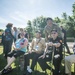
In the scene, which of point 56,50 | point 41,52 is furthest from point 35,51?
point 56,50

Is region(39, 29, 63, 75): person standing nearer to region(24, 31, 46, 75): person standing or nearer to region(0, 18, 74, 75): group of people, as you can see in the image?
region(0, 18, 74, 75): group of people

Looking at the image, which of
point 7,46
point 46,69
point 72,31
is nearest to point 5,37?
point 7,46

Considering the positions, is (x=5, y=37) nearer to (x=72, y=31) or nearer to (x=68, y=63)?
(x=68, y=63)

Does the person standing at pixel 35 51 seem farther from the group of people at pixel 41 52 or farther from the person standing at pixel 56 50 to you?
the person standing at pixel 56 50

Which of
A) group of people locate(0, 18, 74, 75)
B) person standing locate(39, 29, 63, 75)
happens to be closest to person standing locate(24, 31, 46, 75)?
group of people locate(0, 18, 74, 75)

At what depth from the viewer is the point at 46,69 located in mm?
6879

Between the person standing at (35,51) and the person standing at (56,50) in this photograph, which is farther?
the person standing at (35,51)

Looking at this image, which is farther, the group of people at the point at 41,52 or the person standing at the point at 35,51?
the person standing at the point at 35,51

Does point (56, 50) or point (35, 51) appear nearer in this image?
point (56, 50)

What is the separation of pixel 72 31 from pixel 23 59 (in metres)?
45.4

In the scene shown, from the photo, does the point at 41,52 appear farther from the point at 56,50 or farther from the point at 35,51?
the point at 56,50

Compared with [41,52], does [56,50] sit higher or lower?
higher

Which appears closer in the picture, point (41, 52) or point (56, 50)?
point (56, 50)

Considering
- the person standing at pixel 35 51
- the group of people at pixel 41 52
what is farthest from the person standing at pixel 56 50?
the person standing at pixel 35 51
